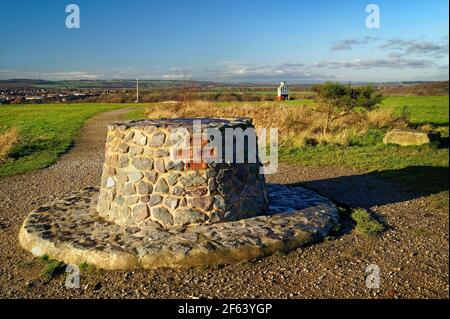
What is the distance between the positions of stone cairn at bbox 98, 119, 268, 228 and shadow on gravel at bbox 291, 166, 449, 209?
2.94 metres

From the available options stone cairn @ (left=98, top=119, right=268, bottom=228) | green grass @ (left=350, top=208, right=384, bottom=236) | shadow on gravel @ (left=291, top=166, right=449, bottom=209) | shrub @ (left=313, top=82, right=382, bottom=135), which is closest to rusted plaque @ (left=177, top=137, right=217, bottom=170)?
stone cairn @ (left=98, top=119, right=268, bottom=228)

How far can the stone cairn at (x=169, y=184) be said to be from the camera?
244 inches

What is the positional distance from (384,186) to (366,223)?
10.3ft

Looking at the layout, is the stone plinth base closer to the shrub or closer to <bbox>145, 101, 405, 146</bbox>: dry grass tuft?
<bbox>145, 101, 405, 146</bbox>: dry grass tuft

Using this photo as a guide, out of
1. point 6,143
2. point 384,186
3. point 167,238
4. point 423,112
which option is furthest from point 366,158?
point 423,112

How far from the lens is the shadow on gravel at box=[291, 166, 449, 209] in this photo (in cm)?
854

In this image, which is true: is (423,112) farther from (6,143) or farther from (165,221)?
(165,221)

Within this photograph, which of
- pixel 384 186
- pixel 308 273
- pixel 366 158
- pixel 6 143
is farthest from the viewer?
pixel 6 143

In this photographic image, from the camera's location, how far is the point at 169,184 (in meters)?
6.19

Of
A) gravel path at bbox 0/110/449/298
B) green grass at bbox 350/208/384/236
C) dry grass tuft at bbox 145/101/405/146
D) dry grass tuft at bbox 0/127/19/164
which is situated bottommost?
gravel path at bbox 0/110/449/298

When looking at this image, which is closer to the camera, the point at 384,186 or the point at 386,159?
the point at 384,186

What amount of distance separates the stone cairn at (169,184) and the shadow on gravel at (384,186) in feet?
9.65
